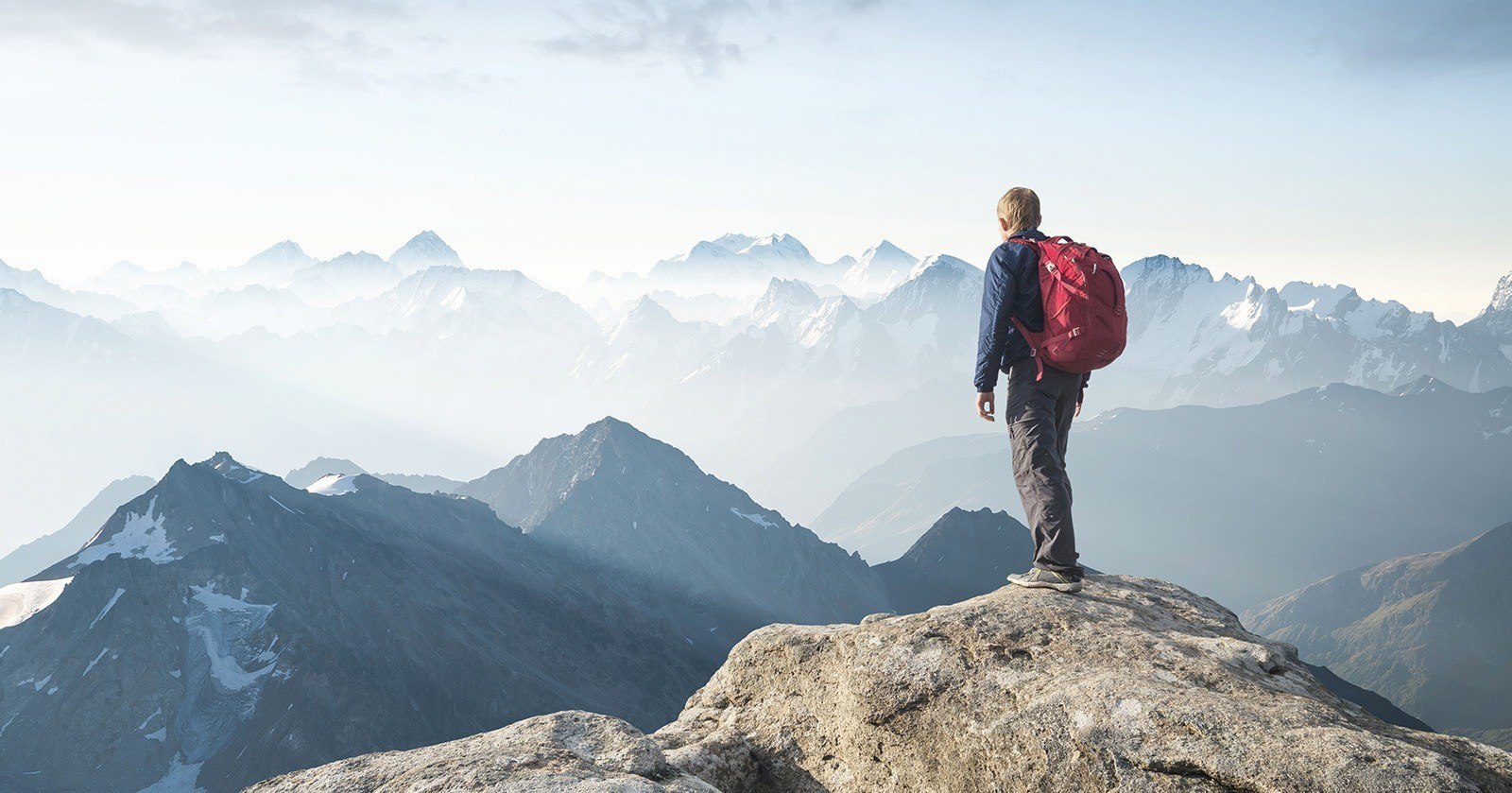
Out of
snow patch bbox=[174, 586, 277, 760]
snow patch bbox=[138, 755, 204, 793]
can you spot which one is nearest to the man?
snow patch bbox=[138, 755, 204, 793]

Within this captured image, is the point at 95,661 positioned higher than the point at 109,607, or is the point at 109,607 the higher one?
the point at 109,607

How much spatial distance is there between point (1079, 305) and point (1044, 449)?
1855 millimetres

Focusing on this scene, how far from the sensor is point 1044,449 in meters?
10.3

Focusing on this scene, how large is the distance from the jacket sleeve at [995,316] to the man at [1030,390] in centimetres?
1

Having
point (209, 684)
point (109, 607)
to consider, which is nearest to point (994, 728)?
point (209, 684)

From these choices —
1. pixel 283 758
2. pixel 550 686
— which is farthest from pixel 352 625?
pixel 550 686

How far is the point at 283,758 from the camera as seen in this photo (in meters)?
166

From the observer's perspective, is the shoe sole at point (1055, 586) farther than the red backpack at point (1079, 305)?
Yes

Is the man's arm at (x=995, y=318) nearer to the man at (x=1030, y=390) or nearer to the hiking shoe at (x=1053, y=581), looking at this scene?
the man at (x=1030, y=390)

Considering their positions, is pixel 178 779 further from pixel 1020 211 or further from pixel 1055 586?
pixel 1020 211

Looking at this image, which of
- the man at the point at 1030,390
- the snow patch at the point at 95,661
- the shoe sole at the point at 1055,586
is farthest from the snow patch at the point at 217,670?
the man at the point at 1030,390

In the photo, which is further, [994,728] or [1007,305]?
[1007,305]

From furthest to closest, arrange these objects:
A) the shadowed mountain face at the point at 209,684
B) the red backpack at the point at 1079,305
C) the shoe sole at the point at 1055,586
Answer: the shadowed mountain face at the point at 209,684 → the shoe sole at the point at 1055,586 → the red backpack at the point at 1079,305

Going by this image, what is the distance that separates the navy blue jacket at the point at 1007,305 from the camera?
10.1 metres
